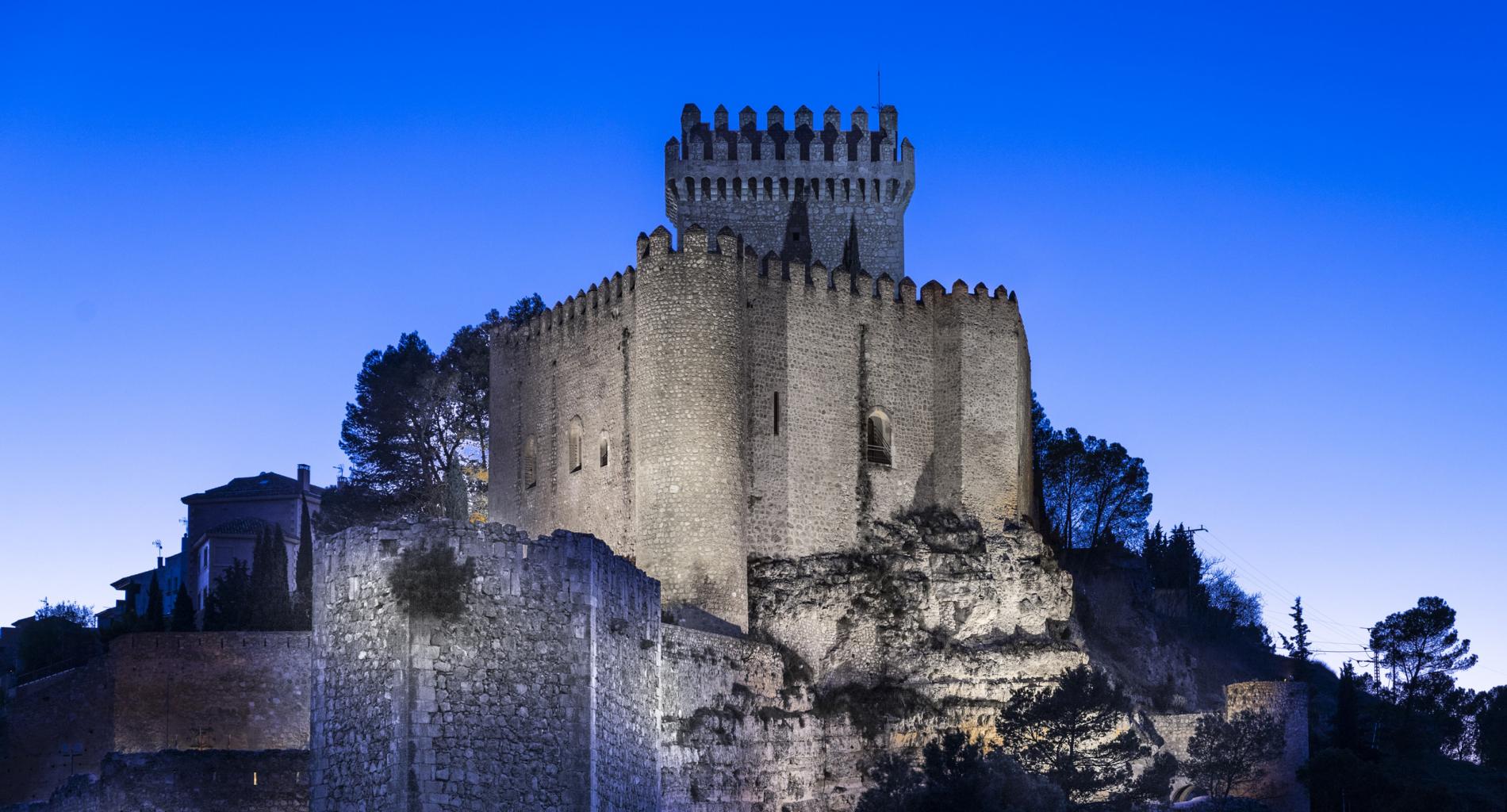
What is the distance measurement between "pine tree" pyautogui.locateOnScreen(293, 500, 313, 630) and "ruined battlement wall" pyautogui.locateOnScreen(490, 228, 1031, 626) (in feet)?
19.5

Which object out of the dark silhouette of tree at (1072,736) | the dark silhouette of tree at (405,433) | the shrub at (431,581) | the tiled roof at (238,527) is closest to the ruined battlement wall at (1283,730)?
the dark silhouette of tree at (1072,736)

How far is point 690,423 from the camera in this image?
2021 inches

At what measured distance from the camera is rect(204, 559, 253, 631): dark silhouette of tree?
57.0m

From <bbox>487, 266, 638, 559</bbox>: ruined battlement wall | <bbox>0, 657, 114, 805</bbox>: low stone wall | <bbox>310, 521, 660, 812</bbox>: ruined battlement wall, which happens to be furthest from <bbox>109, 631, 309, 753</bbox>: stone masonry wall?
<bbox>310, 521, 660, 812</bbox>: ruined battlement wall

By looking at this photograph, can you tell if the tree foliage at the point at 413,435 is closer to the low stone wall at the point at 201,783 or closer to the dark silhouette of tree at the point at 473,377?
the dark silhouette of tree at the point at 473,377

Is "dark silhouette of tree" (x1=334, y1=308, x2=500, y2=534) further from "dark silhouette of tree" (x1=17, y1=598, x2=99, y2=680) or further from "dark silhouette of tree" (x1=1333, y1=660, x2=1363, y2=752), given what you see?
"dark silhouette of tree" (x1=1333, y1=660, x2=1363, y2=752)

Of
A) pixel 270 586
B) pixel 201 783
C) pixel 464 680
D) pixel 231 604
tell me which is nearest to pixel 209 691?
pixel 231 604

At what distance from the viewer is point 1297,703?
193ft

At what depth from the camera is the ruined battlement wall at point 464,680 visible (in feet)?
106

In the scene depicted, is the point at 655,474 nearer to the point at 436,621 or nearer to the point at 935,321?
the point at 935,321

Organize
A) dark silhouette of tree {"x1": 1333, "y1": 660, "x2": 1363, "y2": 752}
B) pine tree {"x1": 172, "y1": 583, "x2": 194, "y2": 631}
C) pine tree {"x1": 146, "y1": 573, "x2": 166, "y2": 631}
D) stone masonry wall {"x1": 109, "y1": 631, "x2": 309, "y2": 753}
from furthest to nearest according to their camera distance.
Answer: dark silhouette of tree {"x1": 1333, "y1": 660, "x2": 1363, "y2": 752} → pine tree {"x1": 146, "y1": 573, "x2": 166, "y2": 631} → pine tree {"x1": 172, "y1": 583, "x2": 194, "y2": 631} → stone masonry wall {"x1": 109, "y1": 631, "x2": 309, "y2": 753}

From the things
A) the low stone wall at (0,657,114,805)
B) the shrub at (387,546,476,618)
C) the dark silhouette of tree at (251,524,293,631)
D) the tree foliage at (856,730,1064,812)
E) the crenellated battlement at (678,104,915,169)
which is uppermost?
the crenellated battlement at (678,104,915,169)

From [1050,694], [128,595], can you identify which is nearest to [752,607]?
[1050,694]

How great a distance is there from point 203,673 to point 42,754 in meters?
4.48
